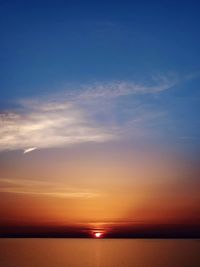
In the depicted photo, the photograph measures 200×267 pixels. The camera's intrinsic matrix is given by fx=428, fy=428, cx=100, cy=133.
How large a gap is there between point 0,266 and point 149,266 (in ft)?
182

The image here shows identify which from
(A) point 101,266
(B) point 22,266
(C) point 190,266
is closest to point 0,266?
(B) point 22,266

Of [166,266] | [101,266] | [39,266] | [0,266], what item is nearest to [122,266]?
[101,266]

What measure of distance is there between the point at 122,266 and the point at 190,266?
25445 millimetres

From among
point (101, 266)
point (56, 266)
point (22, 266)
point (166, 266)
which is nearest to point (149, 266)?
point (166, 266)

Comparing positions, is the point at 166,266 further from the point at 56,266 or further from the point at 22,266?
the point at 22,266

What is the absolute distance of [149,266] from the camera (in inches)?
6412

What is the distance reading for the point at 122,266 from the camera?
159 m

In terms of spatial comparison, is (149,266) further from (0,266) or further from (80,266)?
(0,266)

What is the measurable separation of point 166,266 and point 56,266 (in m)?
42.8

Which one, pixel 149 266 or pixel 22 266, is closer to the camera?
pixel 22 266

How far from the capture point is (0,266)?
14775cm

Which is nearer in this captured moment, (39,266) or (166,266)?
(39,266)

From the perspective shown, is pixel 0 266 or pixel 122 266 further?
pixel 122 266

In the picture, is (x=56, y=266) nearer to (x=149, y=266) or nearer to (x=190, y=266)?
(x=149, y=266)
